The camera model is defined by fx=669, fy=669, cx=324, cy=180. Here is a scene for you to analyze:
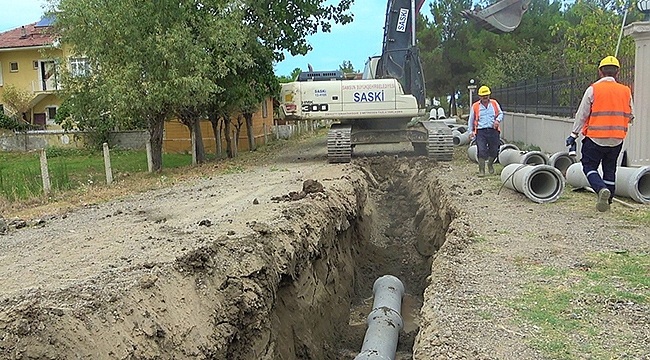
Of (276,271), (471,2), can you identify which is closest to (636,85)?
(276,271)

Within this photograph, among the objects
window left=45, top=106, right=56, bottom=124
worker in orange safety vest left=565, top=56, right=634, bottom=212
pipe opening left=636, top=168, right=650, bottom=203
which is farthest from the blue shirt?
window left=45, top=106, right=56, bottom=124

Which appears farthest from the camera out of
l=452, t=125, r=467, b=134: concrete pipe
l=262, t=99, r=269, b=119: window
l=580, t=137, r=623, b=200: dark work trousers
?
l=262, t=99, r=269, b=119: window

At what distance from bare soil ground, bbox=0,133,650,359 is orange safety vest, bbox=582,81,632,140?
3.44ft

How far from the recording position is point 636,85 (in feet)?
36.5

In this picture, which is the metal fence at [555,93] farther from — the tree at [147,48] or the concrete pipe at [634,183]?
the tree at [147,48]

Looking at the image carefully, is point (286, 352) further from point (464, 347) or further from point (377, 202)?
point (377, 202)

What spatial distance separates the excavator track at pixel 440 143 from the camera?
634 inches

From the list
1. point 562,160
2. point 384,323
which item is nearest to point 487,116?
point 562,160

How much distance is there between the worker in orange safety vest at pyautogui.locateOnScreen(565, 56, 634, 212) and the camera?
8.55 m

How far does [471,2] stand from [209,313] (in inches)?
1681

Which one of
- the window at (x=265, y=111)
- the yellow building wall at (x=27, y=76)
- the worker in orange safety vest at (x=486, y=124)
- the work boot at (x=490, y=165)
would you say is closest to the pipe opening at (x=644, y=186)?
the worker in orange safety vest at (x=486, y=124)

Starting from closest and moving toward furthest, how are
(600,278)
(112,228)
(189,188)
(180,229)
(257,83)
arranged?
(600,278) → (180,229) → (112,228) → (189,188) → (257,83)

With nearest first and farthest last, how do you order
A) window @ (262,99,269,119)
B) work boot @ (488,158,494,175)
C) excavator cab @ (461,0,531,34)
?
work boot @ (488,158,494,175) → excavator cab @ (461,0,531,34) → window @ (262,99,269,119)

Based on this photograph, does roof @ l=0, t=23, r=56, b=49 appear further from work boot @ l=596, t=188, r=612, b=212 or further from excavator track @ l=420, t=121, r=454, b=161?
work boot @ l=596, t=188, r=612, b=212
